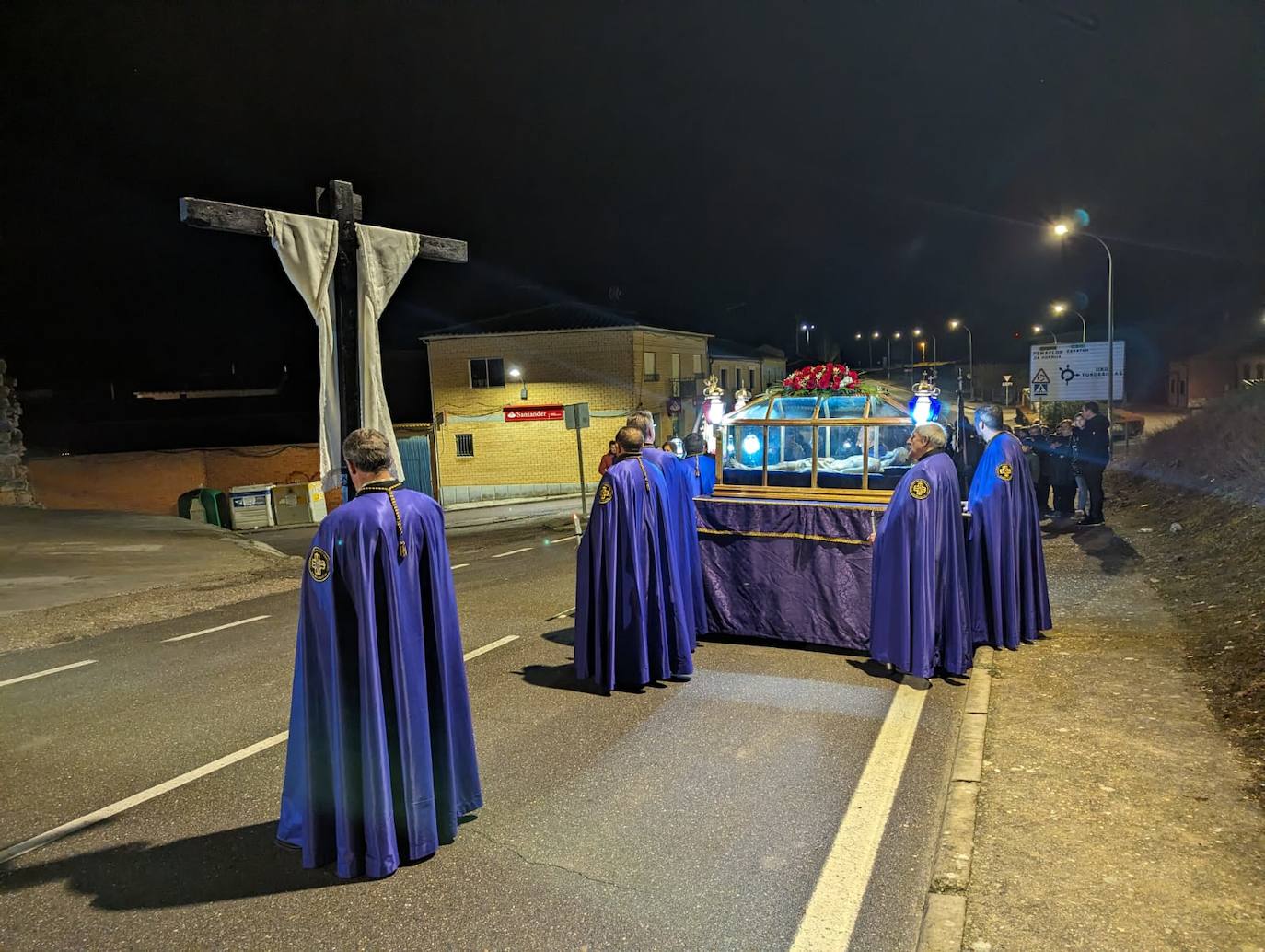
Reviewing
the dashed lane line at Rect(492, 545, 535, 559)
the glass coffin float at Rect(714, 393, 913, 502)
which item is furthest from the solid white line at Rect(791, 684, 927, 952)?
the dashed lane line at Rect(492, 545, 535, 559)

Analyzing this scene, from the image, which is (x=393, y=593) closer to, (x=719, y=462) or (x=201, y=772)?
(x=201, y=772)

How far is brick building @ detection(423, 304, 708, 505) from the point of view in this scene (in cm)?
3200

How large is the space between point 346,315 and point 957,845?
424cm

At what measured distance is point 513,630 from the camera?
827cm

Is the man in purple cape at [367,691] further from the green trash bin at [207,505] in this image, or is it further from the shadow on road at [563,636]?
the green trash bin at [207,505]

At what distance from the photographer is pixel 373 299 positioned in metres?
4.91

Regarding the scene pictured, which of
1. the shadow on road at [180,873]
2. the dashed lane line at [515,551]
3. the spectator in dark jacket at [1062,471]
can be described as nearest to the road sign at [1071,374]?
the spectator in dark jacket at [1062,471]

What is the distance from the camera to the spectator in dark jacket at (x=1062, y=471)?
1342 centimetres

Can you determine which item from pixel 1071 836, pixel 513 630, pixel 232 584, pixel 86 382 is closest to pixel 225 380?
pixel 86 382

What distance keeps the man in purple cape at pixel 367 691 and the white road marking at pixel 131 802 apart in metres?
0.95

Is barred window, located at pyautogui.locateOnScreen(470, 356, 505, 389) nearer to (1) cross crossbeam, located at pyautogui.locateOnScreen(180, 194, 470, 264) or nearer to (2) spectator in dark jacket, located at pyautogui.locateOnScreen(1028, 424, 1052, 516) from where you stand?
(2) spectator in dark jacket, located at pyautogui.locateOnScreen(1028, 424, 1052, 516)

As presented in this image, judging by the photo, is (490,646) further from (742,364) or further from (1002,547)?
(742,364)

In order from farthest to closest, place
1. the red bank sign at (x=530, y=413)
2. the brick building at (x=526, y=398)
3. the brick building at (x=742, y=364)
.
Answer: the brick building at (x=742, y=364) < the brick building at (x=526, y=398) < the red bank sign at (x=530, y=413)

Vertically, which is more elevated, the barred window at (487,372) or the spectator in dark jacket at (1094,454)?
the barred window at (487,372)
